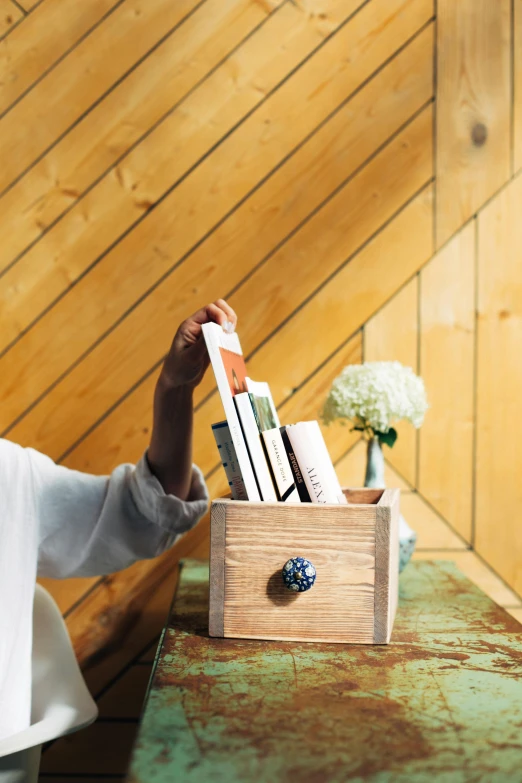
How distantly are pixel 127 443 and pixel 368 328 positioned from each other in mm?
611

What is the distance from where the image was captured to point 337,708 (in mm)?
739

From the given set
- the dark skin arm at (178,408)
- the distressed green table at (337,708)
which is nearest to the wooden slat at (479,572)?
the distressed green table at (337,708)

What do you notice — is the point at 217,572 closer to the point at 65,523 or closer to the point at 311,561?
the point at 311,561

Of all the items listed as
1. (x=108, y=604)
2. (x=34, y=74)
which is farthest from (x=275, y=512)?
(x=34, y=74)

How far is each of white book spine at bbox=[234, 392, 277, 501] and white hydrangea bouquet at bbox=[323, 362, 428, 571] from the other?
38 centimetres

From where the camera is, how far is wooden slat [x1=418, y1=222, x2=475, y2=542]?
1624mm

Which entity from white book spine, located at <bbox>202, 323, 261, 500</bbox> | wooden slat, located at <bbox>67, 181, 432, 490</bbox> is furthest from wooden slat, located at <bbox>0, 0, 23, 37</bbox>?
white book spine, located at <bbox>202, 323, 261, 500</bbox>

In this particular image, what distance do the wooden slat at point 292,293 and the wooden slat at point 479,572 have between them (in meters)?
0.51

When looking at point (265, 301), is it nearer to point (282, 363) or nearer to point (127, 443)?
point (282, 363)

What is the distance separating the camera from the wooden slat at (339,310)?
5.36 ft

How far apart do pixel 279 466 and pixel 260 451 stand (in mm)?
42

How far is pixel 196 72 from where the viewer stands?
1.63 meters

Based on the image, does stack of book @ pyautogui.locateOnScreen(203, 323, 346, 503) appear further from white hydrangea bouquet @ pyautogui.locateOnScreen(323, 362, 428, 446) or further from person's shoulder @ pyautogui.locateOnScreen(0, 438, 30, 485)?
person's shoulder @ pyautogui.locateOnScreen(0, 438, 30, 485)

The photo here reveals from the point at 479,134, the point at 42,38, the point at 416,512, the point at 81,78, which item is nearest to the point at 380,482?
the point at 416,512
